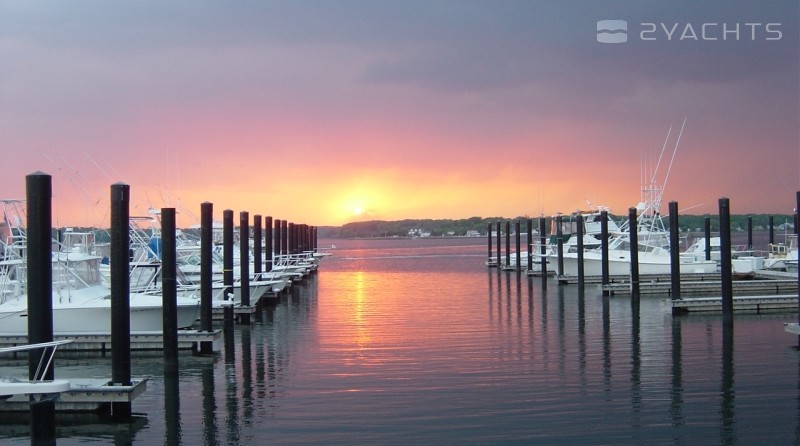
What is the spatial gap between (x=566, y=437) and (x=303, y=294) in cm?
2942

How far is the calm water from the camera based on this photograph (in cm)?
1248

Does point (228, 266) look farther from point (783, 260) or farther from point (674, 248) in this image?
point (783, 260)

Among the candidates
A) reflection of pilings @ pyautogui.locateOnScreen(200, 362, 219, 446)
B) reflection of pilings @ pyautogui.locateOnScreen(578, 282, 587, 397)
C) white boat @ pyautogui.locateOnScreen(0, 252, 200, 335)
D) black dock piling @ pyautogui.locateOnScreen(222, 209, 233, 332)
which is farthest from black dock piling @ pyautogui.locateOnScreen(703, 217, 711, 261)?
reflection of pilings @ pyautogui.locateOnScreen(200, 362, 219, 446)

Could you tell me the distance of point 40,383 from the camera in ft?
35.3

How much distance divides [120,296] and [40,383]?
313cm

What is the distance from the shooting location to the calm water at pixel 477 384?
41.0ft

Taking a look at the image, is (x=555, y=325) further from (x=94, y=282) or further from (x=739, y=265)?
(x=739, y=265)

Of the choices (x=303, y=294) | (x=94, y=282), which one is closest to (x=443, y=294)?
(x=303, y=294)

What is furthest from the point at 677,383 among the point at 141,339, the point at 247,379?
the point at 141,339

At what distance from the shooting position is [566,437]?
12.0 meters

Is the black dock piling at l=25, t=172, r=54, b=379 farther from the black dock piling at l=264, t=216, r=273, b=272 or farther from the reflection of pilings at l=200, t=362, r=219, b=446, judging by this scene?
the black dock piling at l=264, t=216, r=273, b=272

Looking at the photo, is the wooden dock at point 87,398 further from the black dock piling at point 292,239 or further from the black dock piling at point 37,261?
the black dock piling at point 292,239

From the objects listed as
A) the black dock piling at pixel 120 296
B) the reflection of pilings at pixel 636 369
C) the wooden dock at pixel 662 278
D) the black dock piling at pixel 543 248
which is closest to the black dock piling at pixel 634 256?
the reflection of pilings at pixel 636 369

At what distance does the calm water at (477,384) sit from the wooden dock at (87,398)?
0.35 m
